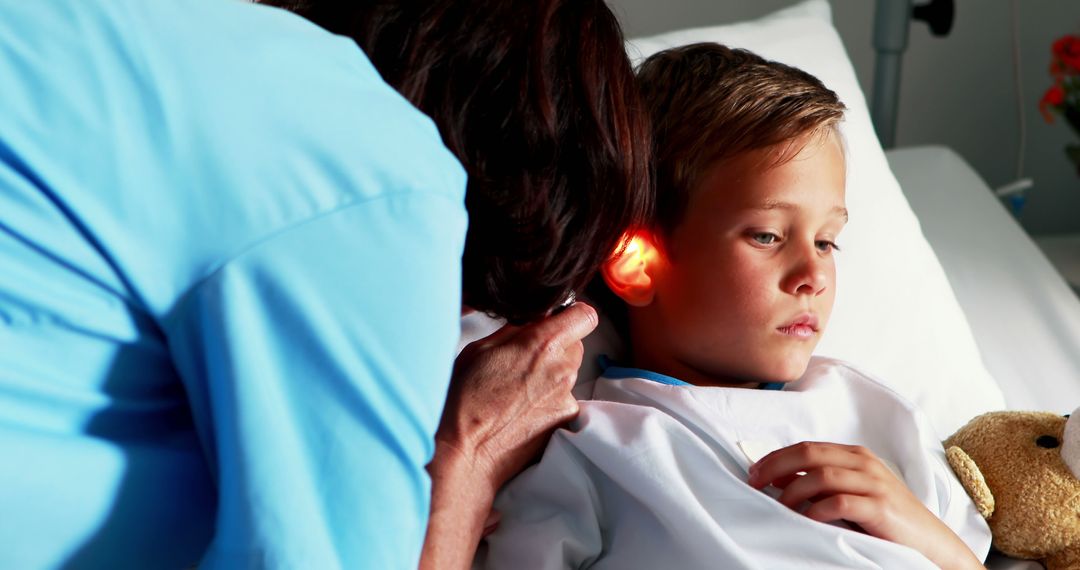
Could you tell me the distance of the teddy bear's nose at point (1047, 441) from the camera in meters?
1.20

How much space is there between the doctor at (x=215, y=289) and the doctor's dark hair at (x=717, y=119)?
473 millimetres

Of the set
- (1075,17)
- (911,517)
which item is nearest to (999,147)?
(1075,17)

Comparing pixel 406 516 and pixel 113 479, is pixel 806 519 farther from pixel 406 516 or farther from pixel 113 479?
pixel 113 479

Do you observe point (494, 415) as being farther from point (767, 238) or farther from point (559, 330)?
point (767, 238)

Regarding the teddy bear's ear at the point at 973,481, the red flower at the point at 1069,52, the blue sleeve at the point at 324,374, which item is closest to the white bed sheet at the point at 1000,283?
the red flower at the point at 1069,52

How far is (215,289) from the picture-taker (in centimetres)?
67

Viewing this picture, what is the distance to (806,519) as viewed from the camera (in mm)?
1021

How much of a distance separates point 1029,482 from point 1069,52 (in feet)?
4.48

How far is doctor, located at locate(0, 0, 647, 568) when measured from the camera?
657 millimetres

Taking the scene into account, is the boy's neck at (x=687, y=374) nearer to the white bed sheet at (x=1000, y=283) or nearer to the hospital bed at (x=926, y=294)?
the hospital bed at (x=926, y=294)

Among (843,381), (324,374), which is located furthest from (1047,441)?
(324,374)

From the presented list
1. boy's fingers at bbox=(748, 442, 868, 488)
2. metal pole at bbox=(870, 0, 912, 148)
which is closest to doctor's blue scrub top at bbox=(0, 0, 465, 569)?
boy's fingers at bbox=(748, 442, 868, 488)

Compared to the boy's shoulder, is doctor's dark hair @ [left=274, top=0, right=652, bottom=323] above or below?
above

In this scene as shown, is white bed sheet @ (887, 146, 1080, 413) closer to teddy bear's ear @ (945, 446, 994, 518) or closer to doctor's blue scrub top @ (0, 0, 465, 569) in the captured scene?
teddy bear's ear @ (945, 446, 994, 518)
